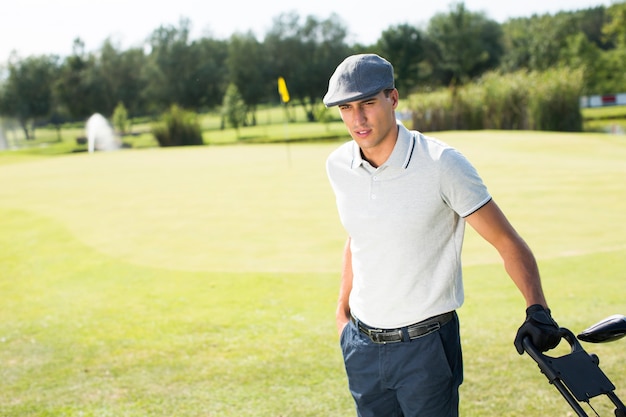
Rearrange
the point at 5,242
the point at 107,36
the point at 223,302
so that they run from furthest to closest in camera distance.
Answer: the point at 107,36
the point at 5,242
the point at 223,302

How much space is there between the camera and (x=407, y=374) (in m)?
2.31

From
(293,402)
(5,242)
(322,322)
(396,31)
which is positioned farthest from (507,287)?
(396,31)

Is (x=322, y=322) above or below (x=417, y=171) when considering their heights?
below

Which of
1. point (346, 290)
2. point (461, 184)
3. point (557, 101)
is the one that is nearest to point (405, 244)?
point (461, 184)

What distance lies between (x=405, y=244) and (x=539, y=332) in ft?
1.65

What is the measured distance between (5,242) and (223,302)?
16.2 ft

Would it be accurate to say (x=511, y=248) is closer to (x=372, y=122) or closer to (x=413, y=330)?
(x=413, y=330)

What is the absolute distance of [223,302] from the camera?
20.2 feet

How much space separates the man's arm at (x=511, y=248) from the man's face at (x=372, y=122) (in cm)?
40

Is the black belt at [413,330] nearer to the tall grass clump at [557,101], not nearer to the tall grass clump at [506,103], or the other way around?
the tall grass clump at [557,101]

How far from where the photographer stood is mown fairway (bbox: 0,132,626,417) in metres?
4.11

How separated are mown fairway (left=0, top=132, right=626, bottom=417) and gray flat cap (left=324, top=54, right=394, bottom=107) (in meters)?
2.07

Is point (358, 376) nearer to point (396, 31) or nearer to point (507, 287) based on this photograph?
point (507, 287)

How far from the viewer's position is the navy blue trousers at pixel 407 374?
229cm
